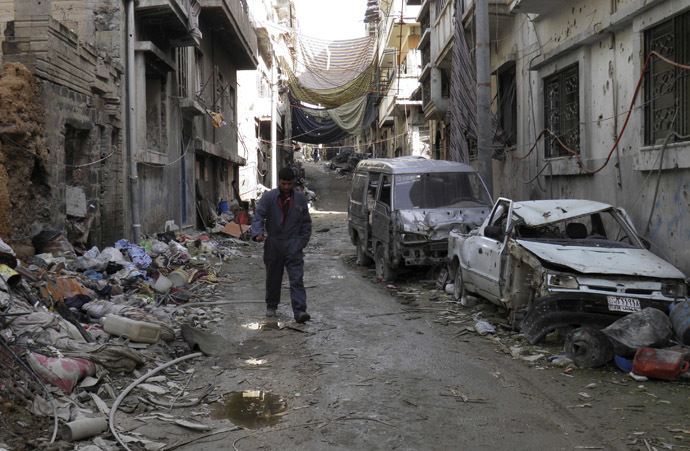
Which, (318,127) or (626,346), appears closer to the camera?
(626,346)

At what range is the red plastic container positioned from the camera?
5277 millimetres

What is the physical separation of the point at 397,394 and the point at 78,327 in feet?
10.7

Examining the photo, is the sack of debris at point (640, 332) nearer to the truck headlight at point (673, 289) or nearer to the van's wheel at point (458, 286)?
the truck headlight at point (673, 289)

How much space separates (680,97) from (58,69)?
8.61m

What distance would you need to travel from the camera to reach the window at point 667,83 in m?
7.79

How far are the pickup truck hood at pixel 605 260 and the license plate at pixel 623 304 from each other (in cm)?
27

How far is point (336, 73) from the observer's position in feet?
103

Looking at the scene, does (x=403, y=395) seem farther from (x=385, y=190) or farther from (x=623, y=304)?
(x=385, y=190)

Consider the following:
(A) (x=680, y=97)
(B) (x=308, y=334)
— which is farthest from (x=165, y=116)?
(A) (x=680, y=97)

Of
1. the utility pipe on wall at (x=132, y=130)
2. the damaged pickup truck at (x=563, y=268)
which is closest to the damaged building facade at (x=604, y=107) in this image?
the damaged pickup truck at (x=563, y=268)

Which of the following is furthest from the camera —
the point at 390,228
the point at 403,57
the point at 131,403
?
the point at 403,57

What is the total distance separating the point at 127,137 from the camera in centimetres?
1237

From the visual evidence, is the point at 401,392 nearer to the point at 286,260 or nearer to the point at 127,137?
the point at 286,260

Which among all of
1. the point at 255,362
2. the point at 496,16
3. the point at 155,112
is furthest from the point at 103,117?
the point at 496,16
